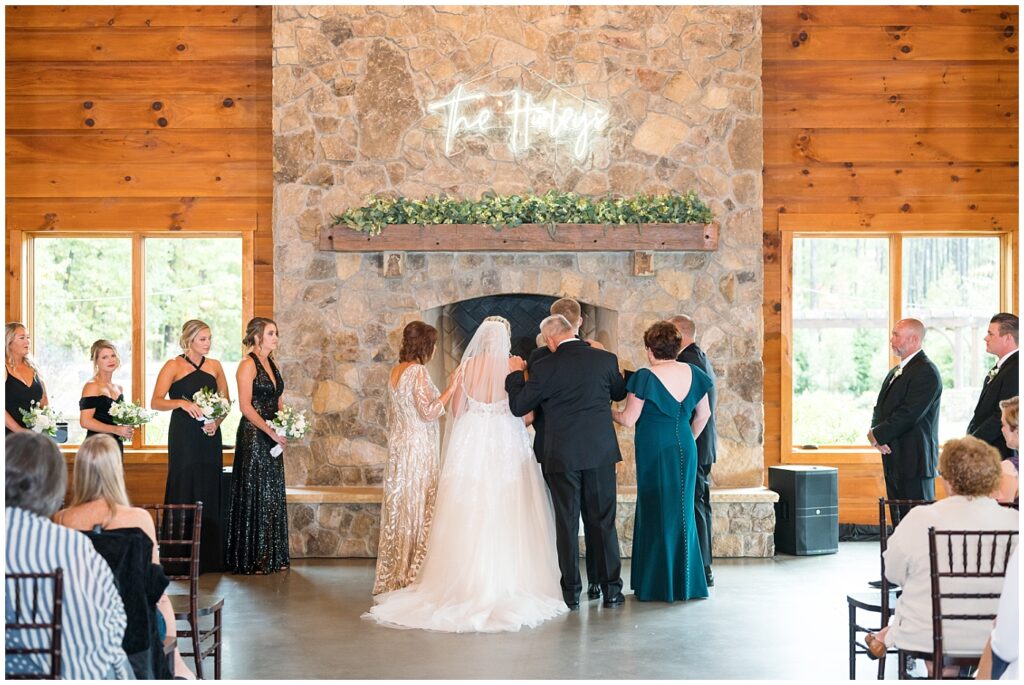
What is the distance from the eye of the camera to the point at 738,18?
26.9ft

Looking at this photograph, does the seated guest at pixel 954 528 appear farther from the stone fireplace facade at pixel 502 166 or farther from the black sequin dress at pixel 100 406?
the black sequin dress at pixel 100 406

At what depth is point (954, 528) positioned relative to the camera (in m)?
3.64

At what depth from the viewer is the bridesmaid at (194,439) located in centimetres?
721

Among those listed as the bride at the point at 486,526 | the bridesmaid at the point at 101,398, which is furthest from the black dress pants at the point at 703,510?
the bridesmaid at the point at 101,398

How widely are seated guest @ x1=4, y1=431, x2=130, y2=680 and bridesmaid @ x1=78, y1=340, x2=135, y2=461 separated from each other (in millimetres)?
4314

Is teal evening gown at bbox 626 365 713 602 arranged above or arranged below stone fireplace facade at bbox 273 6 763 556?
below

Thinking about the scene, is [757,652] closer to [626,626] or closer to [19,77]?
[626,626]

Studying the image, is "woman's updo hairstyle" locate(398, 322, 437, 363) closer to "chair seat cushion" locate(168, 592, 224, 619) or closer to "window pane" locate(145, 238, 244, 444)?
"chair seat cushion" locate(168, 592, 224, 619)

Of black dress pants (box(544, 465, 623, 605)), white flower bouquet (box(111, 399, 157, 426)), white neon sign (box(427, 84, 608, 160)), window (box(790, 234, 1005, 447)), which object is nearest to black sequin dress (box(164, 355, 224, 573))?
white flower bouquet (box(111, 399, 157, 426))

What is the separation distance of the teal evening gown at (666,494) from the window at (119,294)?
12.3 ft

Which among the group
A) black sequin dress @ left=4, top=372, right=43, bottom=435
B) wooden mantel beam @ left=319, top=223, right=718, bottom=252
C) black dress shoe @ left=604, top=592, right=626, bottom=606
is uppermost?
wooden mantel beam @ left=319, top=223, right=718, bottom=252

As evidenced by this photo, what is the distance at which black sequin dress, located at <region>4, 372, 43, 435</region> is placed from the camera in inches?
270

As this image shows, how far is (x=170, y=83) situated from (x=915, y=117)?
5.76 metres

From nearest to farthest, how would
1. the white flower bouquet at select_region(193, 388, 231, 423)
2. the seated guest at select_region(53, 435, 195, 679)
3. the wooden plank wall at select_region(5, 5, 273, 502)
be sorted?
the seated guest at select_region(53, 435, 195, 679), the white flower bouquet at select_region(193, 388, 231, 423), the wooden plank wall at select_region(5, 5, 273, 502)
